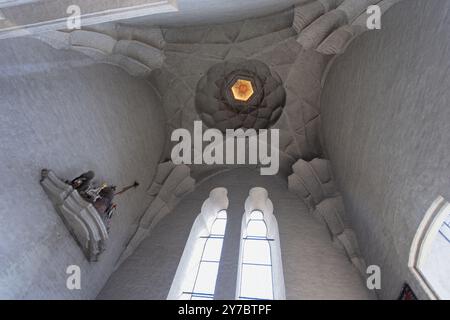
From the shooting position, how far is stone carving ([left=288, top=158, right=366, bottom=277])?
23.1 ft

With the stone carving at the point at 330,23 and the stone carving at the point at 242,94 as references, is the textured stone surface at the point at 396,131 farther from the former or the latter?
the stone carving at the point at 242,94

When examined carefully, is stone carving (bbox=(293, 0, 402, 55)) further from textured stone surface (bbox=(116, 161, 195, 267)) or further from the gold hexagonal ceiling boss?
textured stone surface (bbox=(116, 161, 195, 267))

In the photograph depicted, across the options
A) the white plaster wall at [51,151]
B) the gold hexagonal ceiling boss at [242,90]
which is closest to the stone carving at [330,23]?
the gold hexagonal ceiling boss at [242,90]

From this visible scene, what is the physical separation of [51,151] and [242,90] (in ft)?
23.1

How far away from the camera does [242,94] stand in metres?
11.6

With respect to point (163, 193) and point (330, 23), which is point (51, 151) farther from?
point (330, 23)

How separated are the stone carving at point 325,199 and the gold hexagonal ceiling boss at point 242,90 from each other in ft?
10.7

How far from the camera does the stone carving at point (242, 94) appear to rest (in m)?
10.9

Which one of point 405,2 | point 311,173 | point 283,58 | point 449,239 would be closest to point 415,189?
point 449,239

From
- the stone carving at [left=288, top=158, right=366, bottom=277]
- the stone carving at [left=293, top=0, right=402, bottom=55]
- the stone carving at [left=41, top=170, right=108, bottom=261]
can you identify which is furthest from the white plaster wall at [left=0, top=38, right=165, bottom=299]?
the stone carving at [left=293, top=0, right=402, bottom=55]

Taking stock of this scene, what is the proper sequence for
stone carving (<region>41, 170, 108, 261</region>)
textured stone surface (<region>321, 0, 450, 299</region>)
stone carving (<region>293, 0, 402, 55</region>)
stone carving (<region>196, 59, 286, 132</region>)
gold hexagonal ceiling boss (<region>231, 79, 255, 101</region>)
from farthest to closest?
gold hexagonal ceiling boss (<region>231, 79, 255, 101</region>)
stone carving (<region>196, 59, 286, 132</region>)
stone carving (<region>293, 0, 402, 55</region>)
stone carving (<region>41, 170, 108, 261</region>)
textured stone surface (<region>321, 0, 450, 299</region>)

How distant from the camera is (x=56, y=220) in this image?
223 inches

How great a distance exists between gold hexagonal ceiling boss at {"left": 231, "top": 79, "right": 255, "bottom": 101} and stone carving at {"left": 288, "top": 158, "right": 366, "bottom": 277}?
10.7 ft

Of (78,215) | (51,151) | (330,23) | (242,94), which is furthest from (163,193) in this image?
(330,23)
